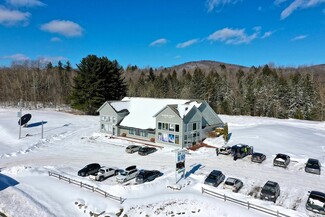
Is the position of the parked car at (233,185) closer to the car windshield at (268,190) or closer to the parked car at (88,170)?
the car windshield at (268,190)

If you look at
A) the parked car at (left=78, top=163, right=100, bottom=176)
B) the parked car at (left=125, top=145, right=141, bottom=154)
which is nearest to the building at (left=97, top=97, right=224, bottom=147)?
the parked car at (left=125, top=145, right=141, bottom=154)

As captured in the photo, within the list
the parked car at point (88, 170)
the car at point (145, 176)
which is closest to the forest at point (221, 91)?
the parked car at point (88, 170)

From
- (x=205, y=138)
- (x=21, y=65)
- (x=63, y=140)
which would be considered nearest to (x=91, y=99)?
(x=63, y=140)

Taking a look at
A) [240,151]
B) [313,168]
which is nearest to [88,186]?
[240,151]

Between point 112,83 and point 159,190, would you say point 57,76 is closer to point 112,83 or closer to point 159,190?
point 112,83

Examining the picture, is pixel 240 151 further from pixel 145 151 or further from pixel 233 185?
pixel 145 151
